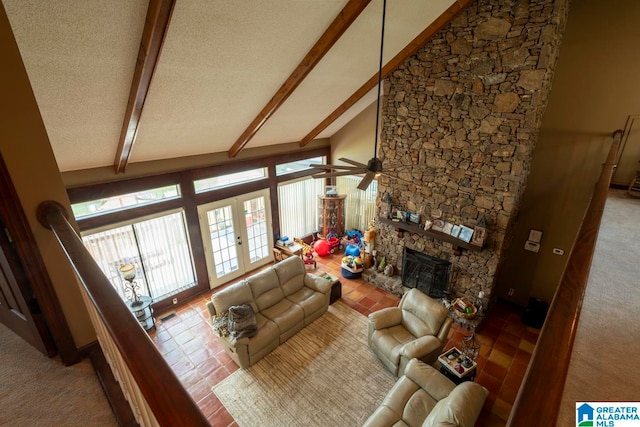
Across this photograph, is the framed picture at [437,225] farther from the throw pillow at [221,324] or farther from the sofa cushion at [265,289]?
the throw pillow at [221,324]

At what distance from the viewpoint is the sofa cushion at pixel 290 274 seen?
5098mm

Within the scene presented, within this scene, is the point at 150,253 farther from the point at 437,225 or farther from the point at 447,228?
the point at 447,228

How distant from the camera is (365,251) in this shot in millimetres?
6574

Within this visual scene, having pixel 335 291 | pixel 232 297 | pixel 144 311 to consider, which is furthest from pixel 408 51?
pixel 144 311

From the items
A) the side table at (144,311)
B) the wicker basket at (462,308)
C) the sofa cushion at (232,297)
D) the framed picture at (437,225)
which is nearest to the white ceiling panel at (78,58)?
the side table at (144,311)

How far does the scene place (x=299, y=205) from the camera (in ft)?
24.9

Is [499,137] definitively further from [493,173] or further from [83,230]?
[83,230]

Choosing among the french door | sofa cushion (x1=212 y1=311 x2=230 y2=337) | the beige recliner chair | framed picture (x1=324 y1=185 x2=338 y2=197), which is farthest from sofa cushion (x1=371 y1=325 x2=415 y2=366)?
framed picture (x1=324 y1=185 x2=338 y2=197)

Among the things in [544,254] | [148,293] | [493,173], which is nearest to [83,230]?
→ [148,293]

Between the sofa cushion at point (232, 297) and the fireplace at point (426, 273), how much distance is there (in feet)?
10.0

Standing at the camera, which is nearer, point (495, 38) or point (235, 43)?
point (235, 43)

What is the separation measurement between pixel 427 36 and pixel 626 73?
8.69 feet

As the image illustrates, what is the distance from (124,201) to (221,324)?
8.16 ft

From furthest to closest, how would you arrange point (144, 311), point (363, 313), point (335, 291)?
point (335, 291), point (363, 313), point (144, 311)
